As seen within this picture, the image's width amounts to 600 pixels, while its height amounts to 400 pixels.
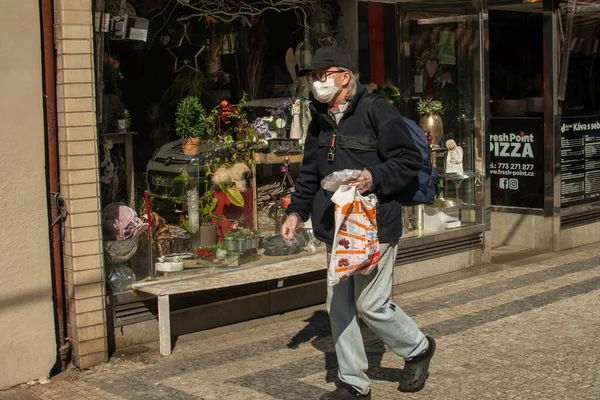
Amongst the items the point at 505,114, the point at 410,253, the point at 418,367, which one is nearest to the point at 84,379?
the point at 418,367

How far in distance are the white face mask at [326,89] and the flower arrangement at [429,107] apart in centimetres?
360

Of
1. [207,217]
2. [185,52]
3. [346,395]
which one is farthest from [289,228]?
[185,52]

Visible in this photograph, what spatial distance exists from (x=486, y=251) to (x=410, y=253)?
1128 millimetres

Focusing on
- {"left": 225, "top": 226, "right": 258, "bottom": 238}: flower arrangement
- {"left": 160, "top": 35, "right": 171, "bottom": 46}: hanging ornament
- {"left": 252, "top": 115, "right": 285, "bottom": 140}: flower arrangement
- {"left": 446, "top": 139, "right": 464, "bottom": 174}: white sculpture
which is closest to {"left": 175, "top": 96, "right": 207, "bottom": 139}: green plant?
{"left": 160, "top": 35, "right": 171, "bottom": 46}: hanging ornament

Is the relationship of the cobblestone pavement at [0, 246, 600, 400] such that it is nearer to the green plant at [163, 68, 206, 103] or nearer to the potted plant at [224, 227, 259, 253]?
the potted plant at [224, 227, 259, 253]

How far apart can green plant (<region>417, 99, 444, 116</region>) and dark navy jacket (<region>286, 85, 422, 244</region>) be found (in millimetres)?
3435

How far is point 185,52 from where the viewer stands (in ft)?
23.5

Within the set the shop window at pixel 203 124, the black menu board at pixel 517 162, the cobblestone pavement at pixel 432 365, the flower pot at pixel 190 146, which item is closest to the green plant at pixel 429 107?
the black menu board at pixel 517 162

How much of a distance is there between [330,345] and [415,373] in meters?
1.19

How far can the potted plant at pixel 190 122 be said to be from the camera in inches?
280

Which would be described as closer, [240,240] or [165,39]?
[165,39]

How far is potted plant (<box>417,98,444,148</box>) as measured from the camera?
8.71 m

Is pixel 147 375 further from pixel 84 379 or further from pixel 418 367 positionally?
pixel 418 367

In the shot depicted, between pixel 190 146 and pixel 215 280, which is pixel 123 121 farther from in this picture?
pixel 215 280
